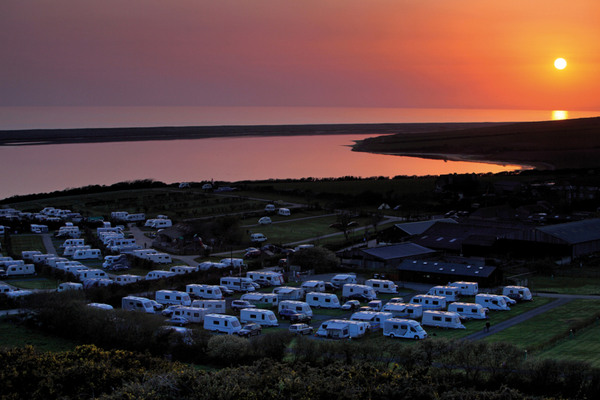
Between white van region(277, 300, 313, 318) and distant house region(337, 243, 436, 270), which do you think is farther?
distant house region(337, 243, 436, 270)

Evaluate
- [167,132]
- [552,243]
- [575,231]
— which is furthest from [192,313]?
[167,132]

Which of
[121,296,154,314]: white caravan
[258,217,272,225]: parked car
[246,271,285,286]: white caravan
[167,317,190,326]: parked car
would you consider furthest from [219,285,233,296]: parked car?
[258,217,272,225]: parked car

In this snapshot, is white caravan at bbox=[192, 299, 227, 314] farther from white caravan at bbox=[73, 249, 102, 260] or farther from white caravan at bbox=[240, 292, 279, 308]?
white caravan at bbox=[73, 249, 102, 260]

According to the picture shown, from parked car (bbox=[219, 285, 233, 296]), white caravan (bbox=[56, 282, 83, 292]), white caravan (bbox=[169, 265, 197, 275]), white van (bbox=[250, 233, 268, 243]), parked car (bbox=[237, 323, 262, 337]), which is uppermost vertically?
white van (bbox=[250, 233, 268, 243])

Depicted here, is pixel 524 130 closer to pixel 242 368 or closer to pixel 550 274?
pixel 550 274

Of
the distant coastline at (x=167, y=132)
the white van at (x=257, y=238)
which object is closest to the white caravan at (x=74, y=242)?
the white van at (x=257, y=238)

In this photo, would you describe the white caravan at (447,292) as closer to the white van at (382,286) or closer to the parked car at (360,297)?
the white van at (382,286)
